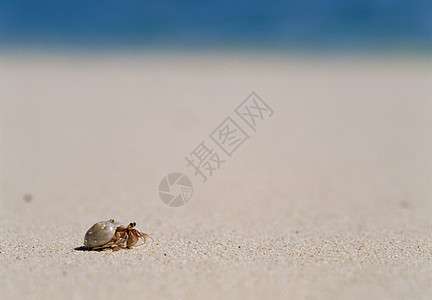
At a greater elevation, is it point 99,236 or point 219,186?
point 219,186

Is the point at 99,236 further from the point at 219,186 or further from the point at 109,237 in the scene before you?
the point at 219,186

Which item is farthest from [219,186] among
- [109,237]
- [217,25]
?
[217,25]

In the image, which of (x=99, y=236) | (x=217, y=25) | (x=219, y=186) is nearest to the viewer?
(x=99, y=236)

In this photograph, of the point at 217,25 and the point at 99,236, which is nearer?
the point at 99,236

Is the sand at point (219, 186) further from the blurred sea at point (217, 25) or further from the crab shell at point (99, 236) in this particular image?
the blurred sea at point (217, 25)

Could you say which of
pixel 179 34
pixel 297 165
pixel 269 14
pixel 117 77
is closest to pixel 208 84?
pixel 117 77

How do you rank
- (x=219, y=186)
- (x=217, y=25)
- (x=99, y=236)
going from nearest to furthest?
(x=99, y=236)
(x=219, y=186)
(x=217, y=25)

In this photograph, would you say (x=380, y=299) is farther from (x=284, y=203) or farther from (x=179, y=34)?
(x=179, y=34)

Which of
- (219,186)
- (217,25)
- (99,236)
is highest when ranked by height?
(217,25)
